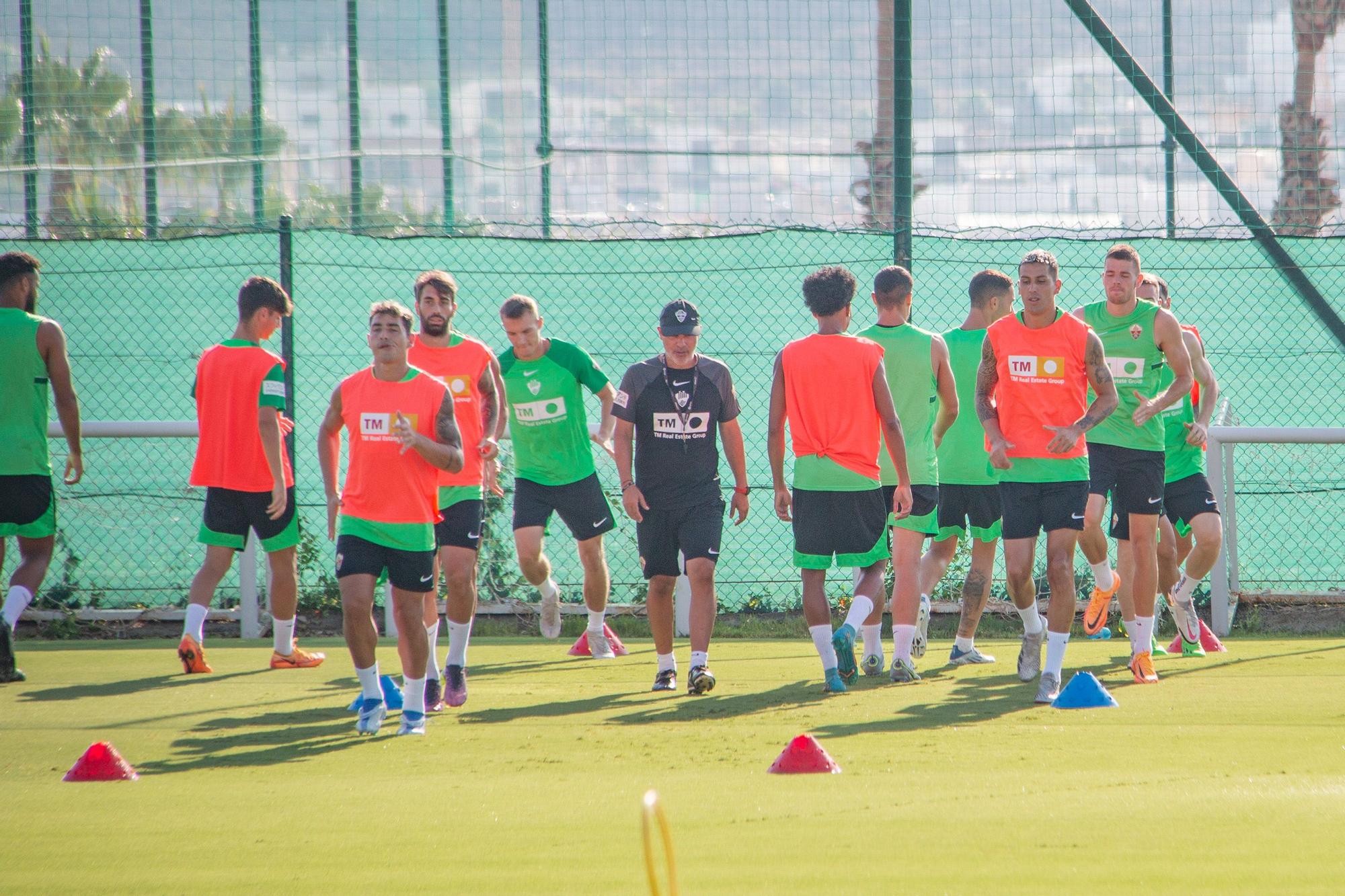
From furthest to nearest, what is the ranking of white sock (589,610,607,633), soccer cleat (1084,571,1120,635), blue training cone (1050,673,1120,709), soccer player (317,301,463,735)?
white sock (589,610,607,633)
soccer cleat (1084,571,1120,635)
blue training cone (1050,673,1120,709)
soccer player (317,301,463,735)

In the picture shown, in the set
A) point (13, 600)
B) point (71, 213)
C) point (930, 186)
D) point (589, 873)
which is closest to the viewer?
point (589, 873)

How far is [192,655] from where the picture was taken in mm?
7398

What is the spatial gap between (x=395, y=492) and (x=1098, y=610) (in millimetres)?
4443

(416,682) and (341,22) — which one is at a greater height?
(341,22)

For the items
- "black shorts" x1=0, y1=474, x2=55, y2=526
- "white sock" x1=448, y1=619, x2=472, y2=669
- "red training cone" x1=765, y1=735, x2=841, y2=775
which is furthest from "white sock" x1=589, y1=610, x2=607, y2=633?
"red training cone" x1=765, y1=735, x2=841, y2=775

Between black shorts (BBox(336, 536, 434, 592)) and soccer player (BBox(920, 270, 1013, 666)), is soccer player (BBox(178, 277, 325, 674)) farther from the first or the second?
soccer player (BBox(920, 270, 1013, 666))

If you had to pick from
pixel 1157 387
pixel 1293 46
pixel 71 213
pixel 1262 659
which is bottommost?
pixel 1262 659

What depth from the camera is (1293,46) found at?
9758 mm

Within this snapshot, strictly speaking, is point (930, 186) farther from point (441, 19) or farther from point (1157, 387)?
point (441, 19)

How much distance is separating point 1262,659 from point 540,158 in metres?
5.80

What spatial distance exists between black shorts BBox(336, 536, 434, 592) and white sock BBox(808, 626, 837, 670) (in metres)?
1.96

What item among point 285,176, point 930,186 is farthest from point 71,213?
point 930,186

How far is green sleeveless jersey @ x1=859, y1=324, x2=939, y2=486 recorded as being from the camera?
7.03 m

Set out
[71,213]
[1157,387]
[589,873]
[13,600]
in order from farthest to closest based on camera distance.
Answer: [71,213] → [13,600] → [1157,387] → [589,873]
